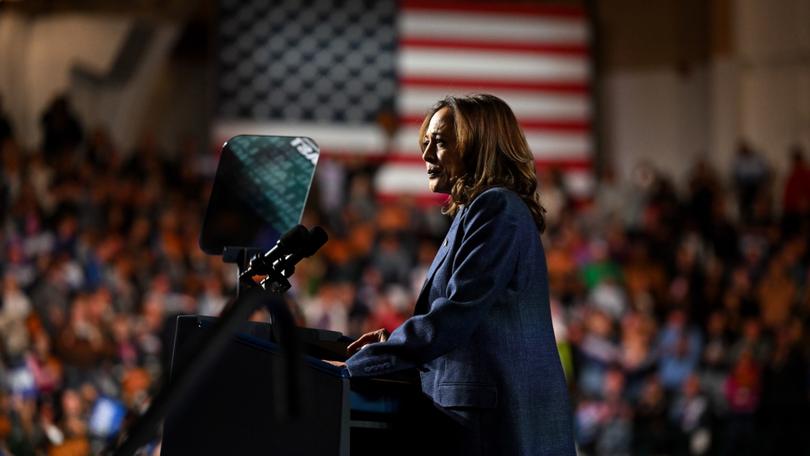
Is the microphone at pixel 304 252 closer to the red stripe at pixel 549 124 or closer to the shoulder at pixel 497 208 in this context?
the shoulder at pixel 497 208

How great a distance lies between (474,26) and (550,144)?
1.86 meters

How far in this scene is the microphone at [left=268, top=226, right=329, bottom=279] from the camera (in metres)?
2.83

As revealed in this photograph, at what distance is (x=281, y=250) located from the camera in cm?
285

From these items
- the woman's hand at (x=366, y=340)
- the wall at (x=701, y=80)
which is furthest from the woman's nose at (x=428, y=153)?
the wall at (x=701, y=80)

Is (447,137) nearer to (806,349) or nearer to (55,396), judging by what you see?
(55,396)

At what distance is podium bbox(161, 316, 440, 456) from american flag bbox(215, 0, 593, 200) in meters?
14.1

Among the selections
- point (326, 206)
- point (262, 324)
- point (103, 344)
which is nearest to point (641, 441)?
point (103, 344)

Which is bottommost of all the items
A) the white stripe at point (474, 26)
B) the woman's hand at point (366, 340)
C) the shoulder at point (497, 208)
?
the woman's hand at point (366, 340)

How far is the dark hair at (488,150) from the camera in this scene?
115 inches

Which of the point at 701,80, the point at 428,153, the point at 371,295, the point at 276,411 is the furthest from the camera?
the point at 701,80

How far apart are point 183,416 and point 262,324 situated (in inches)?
12.5

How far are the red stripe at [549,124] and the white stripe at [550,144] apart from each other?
0.22 ft

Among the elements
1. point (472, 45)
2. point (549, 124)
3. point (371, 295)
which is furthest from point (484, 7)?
point (371, 295)

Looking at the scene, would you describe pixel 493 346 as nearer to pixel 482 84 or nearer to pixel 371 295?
pixel 371 295
